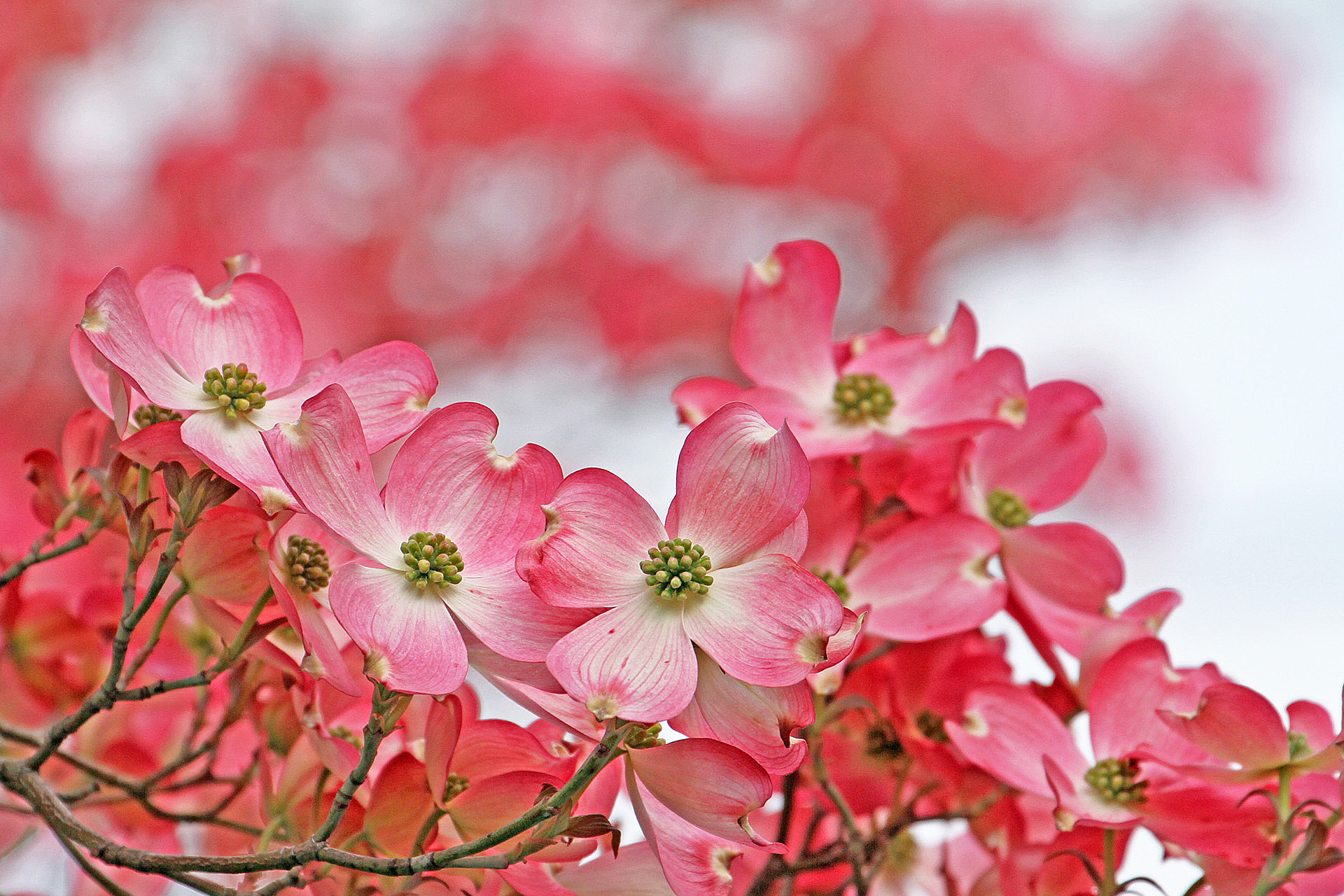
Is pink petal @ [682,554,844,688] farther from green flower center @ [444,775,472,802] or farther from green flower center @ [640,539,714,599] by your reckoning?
green flower center @ [444,775,472,802]

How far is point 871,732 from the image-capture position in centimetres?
55

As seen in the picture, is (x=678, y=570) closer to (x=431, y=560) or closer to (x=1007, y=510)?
(x=431, y=560)

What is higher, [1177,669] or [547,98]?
[547,98]

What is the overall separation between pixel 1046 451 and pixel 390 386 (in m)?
0.32

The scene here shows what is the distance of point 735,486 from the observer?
0.36 metres

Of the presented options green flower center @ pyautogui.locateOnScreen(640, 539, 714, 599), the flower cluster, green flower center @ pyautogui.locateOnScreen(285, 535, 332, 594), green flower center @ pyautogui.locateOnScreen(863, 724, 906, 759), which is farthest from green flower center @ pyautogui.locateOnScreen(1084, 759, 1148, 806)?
green flower center @ pyautogui.locateOnScreen(285, 535, 332, 594)

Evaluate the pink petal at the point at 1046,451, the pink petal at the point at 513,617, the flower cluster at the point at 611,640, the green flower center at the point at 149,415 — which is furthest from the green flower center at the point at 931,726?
the green flower center at the point at 149,415

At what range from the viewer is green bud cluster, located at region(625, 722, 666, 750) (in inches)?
12.9

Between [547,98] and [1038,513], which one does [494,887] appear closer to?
[1038,513]

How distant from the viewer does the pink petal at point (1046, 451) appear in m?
0.55

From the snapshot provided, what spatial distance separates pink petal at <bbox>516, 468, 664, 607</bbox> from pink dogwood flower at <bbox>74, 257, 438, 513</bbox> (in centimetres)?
8

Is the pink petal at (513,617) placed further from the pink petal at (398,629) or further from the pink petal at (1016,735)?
the pink petal at (1016,735)

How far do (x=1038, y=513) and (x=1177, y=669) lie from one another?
105 mm

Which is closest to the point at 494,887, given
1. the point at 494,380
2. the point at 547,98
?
the point at 494,380
